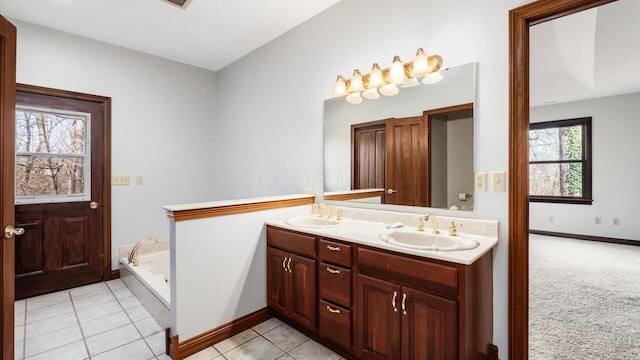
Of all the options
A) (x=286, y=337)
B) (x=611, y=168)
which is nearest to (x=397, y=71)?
(x=286, y=337)

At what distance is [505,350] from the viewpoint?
166 centimetres

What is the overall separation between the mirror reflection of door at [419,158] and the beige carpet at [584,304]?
1.22 metres

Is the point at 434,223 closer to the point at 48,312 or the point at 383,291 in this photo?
the point at 383,291

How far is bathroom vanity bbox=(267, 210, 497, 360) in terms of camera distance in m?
1.37

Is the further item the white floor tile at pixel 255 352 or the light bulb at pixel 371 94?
the light bulb at pixel 371 94

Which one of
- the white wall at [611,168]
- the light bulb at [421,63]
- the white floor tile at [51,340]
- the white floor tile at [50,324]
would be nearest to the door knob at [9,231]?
the white floor tile at [51,340]

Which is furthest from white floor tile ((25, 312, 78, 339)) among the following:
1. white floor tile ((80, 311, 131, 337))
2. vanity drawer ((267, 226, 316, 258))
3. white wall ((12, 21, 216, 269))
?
vanity drawer ((267, 226, 316, 258))

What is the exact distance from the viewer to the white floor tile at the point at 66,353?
1.87 meters

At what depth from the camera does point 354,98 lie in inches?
94.9

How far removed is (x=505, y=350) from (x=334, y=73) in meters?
2.35

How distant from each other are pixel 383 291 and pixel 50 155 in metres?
3.49

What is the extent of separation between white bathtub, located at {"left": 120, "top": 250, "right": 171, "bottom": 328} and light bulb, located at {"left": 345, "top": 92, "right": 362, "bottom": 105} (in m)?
2.10

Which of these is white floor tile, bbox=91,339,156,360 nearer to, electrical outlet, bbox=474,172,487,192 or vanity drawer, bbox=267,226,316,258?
vanity drawer, bbox=267,226,316,258

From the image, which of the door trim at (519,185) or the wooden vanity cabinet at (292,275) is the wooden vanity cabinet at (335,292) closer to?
the wooden vanity cabinet at (292,275)
